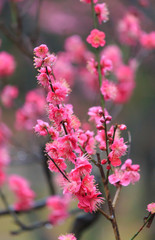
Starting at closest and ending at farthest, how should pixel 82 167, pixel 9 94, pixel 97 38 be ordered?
pixel 82 167, pixel 97 38, pixel 9 94

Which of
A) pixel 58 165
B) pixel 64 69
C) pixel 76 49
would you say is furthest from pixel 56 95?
pixel 76 49

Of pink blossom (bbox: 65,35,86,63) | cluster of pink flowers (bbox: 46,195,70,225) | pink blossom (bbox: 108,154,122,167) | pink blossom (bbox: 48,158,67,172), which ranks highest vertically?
pink blossom (bbox: 65,35,86,63)

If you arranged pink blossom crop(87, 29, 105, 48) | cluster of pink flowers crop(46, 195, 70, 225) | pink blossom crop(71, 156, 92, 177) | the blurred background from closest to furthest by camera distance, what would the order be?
pink blossom crop(71, 156, 92, 177), pink blossom crop(87, 29, 105, 48), cluster of pink flowers crop(46, 195, 70, 225), the blurred background

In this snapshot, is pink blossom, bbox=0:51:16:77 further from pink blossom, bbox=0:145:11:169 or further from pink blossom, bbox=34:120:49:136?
pink blossom, bbox=34:120:49:136

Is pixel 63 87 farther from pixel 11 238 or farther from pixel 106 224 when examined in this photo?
pixel 11 238

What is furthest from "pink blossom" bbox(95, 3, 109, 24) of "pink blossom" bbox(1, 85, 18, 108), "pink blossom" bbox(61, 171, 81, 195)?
"pink blossom" bbox(1, 85, 18, 108)

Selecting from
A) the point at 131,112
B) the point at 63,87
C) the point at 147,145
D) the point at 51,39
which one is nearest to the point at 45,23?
the point at 51,39

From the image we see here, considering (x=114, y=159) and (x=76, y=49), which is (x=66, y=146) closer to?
(x=114, y=159)

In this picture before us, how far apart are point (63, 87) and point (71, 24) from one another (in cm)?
591

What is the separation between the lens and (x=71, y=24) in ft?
22.5

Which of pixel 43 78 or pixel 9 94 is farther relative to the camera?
pixel 9 94

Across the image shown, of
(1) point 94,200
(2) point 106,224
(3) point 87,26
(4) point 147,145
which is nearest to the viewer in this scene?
(1) point 94,200

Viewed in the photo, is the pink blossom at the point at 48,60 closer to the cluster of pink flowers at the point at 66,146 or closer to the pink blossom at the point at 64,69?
the cluster of pink flowers at the point at 66,146

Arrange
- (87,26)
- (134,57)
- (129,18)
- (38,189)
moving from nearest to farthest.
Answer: (129,18) → (134,57) → (87,26) → (38,189)
